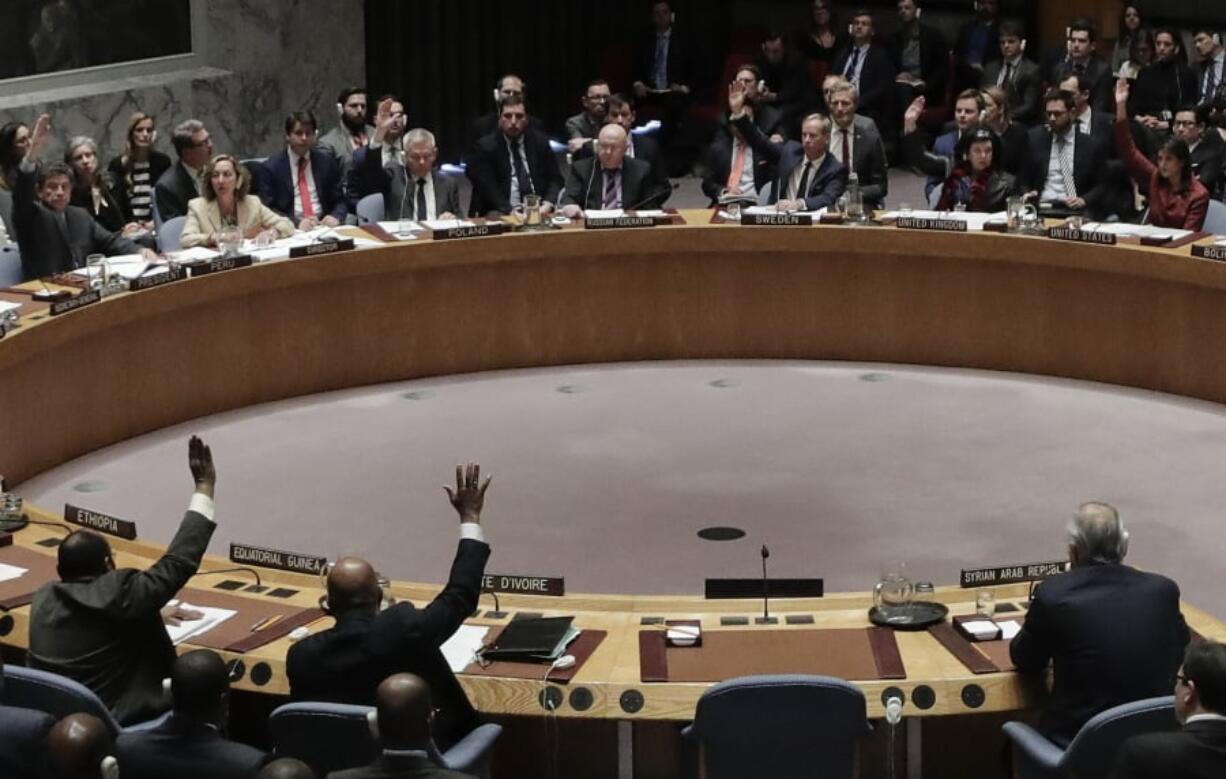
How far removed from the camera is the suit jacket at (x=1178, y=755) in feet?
13.9

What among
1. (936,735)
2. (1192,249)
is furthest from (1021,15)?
(936,735)

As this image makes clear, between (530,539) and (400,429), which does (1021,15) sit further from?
(530,539)

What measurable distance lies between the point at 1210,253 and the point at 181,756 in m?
6.34

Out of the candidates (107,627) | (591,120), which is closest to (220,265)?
(591,120)

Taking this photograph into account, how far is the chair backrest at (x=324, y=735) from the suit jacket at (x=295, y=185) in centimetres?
665

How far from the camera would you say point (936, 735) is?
5492 millimetres

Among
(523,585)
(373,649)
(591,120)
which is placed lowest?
(523,585)

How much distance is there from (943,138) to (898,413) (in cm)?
326

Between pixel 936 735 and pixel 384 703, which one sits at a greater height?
pixel 384 703

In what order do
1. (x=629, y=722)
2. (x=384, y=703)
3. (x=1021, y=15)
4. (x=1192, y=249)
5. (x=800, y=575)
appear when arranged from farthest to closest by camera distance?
(x=1021, y=15), (x=1192, y=249), (x=800, y=575), (x=629, y=722), (x=384, y=703)

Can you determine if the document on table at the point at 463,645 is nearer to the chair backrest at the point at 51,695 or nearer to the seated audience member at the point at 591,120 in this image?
the chair backrest at the point at 51,695

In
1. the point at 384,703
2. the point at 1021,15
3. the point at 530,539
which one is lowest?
the point at 530,539

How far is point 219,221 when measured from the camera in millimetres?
10258

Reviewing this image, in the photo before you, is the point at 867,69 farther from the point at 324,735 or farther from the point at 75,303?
the point at 324,735
